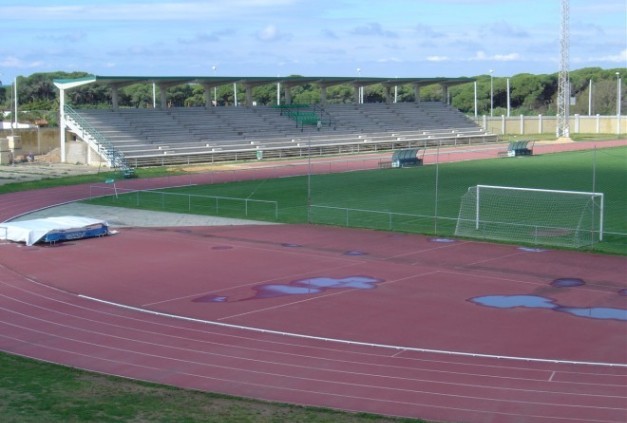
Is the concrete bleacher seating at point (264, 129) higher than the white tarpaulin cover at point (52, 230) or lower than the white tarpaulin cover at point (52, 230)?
higher

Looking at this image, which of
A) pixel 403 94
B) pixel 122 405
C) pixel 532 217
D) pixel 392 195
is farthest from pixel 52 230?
pixel 403 94

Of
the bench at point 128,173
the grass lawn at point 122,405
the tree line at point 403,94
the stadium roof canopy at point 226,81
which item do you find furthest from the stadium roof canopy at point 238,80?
the grass lawn at point 122,405

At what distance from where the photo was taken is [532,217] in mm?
38562

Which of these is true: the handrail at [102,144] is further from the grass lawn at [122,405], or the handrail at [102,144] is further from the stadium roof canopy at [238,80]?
the grass lawn at [122,405]

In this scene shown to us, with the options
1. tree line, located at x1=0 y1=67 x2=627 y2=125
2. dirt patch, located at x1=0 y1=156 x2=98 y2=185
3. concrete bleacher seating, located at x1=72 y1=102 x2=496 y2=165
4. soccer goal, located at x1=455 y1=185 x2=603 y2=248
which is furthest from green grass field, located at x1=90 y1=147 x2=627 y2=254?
tree line, located at x1=0 y1=67 x2=627 y2=125

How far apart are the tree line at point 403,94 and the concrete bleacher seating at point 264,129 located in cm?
2895

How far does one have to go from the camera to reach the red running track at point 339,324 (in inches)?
677

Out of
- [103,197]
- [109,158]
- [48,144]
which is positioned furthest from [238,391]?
[48,144]

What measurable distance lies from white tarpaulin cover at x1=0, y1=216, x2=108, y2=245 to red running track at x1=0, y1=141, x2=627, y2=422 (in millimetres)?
576

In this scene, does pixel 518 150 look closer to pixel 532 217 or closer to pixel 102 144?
pixel 102 144

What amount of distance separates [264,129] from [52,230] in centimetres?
4832

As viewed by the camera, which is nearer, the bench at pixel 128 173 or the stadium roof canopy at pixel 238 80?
the bench at pixel 128 173

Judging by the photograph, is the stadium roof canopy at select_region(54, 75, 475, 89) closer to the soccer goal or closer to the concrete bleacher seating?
the concrete bleacher seating

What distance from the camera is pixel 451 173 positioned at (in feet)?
193
